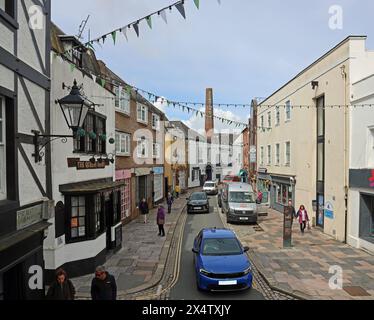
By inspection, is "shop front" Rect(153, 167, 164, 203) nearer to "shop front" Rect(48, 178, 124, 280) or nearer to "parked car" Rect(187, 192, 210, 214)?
"parked car" Rect(187, 192, 210, 214)

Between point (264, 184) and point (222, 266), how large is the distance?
2379cm

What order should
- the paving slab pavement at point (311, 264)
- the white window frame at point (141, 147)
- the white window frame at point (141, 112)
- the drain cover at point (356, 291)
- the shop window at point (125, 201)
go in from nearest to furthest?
the drain cover at point (356, 291), the paving slab pavement at point (311, 264), the shop window at point (125, 201), the white window frame at point (141, 112), the white window frame at point (141, 147)

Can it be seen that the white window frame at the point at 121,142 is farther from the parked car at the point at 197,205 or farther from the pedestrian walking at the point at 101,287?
the pedestrian walking at the point at 101,287

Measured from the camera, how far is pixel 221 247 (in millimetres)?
10562

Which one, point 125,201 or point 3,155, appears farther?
point 125,201

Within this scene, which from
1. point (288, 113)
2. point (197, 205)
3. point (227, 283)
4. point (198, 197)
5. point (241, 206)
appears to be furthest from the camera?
point (198, 197)

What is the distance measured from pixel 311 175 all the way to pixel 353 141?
5.31 metres

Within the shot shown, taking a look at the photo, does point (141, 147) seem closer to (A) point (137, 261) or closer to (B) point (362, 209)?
(A) point (137, 261)

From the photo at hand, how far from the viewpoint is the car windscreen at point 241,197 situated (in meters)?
21.9

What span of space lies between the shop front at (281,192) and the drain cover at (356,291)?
45.6 feet

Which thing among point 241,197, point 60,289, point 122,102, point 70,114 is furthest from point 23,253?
point 241,197

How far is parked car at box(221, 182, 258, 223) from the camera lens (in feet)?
67.5

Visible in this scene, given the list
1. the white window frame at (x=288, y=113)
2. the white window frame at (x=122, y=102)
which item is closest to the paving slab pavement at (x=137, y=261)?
the white window frame at (x=122, y=102)
